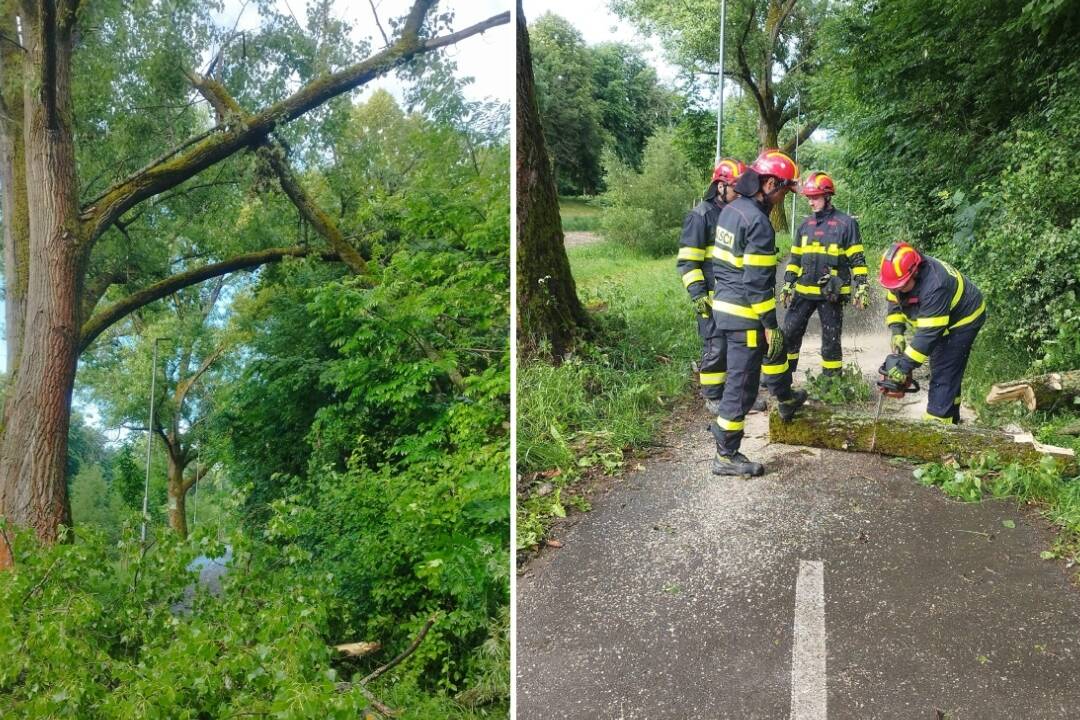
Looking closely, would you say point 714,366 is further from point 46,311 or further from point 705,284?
point 46,311

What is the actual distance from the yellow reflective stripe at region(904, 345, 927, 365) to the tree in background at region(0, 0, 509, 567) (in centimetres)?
161

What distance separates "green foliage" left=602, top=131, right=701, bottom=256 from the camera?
6.25 ft

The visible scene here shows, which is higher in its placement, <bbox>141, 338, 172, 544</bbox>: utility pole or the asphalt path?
<bbox>141, 338, 172, 544</bbox>: utility pole

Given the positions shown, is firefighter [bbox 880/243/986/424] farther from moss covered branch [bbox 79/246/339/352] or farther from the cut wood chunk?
the cut wood chunk

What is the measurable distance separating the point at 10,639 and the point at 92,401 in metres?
0.57

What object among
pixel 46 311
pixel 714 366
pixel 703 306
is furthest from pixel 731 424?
pixel 46 311

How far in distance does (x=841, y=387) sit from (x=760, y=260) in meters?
0.49

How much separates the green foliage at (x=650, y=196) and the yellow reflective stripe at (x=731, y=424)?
66 centimetres

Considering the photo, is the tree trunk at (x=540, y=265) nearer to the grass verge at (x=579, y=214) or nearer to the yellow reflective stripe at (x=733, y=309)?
the grass verge at (x=579, y=214)

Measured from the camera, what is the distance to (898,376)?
2064mm

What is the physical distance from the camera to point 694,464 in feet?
6.97

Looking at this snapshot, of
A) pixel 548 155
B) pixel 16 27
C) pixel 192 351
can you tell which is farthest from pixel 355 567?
pixel 16 27

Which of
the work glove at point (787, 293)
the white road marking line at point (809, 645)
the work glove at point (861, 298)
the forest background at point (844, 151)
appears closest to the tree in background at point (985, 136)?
the forest background at point (844, 151)

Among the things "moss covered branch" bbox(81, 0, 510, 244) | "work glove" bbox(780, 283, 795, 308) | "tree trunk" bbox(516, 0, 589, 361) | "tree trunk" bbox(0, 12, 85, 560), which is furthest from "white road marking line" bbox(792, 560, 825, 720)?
"tree trunk" bbox(0, 12, 85, 560)
